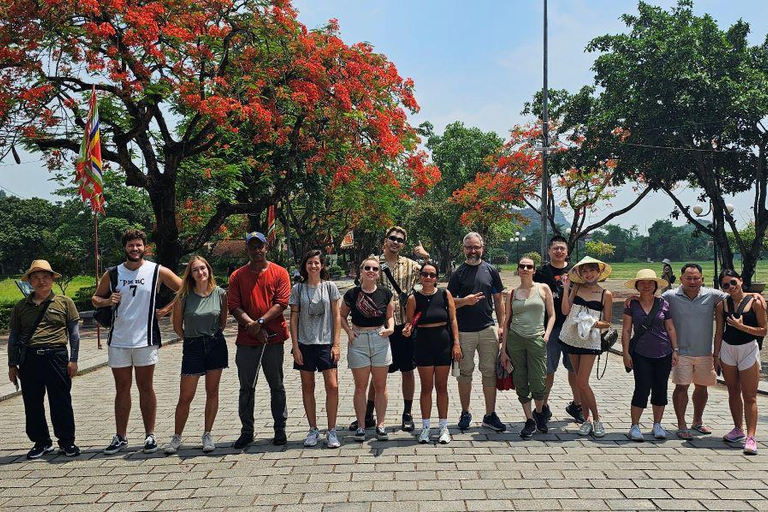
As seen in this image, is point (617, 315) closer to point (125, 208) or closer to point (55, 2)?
point (55, 2)

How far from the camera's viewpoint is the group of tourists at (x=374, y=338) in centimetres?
504

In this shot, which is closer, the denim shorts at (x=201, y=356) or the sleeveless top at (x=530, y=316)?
the denim shorts at (x=201, y=356)

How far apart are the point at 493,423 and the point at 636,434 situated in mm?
1242

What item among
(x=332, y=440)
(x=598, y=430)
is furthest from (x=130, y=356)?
(x=598, y=430)

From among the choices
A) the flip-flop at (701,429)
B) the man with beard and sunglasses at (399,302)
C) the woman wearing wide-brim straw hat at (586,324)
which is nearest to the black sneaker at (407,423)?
the man with beard and sunglasses at (399,302)

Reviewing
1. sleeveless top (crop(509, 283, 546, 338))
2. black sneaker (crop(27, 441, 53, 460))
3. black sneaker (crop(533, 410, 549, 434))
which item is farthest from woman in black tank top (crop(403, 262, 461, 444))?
black sneaker (crop(27, 441, 53, 460))

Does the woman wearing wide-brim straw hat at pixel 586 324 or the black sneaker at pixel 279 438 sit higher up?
the woman wearing wide-brim straw hat at pixel 586 324

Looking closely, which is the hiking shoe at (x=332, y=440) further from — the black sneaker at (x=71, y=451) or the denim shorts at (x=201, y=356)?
the black sneaker at (x=71, y=451)

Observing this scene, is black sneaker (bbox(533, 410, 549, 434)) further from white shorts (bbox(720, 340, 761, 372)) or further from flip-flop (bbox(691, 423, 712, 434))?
white shorts (bbox(720, 340, 761, 372))

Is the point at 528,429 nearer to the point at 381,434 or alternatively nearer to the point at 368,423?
the point at 381,434

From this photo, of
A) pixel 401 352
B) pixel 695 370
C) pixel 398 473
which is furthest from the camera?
pixel 401 352

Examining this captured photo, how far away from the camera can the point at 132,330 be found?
5.03m

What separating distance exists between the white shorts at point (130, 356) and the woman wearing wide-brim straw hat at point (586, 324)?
375 cm

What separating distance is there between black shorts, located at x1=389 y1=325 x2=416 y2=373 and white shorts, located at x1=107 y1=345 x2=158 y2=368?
2165 millimetres
